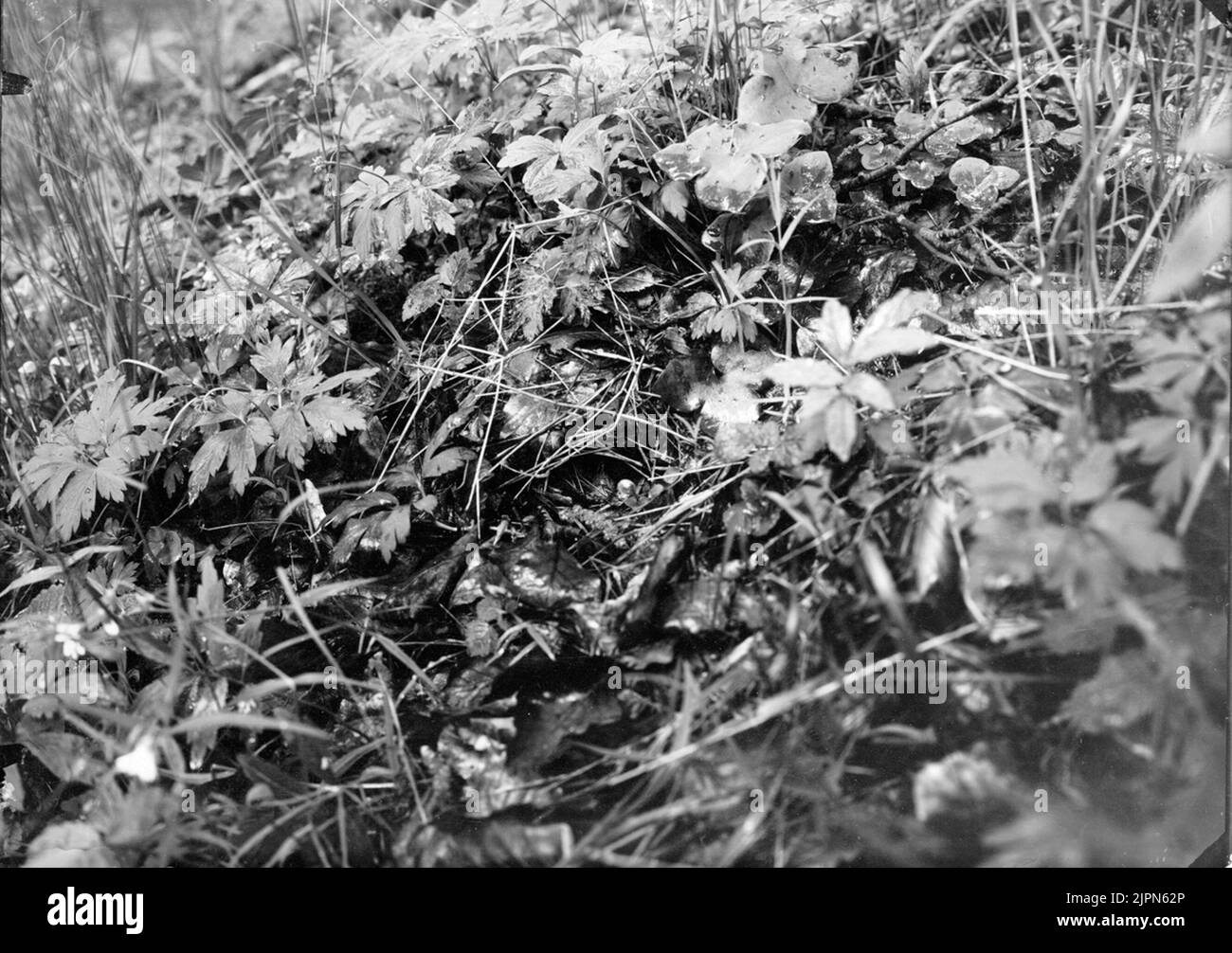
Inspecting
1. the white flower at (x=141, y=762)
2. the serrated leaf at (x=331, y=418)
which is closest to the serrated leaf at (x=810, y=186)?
the serrated leaf at (x=331, y=418)

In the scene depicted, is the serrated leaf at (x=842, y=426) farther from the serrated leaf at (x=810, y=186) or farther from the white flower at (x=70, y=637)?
the white flower at (x=70, y=637)

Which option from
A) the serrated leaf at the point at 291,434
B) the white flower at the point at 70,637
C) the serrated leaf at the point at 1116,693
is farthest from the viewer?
the serrated leaf at the point at 291,434

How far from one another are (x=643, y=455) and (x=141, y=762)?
0.77m

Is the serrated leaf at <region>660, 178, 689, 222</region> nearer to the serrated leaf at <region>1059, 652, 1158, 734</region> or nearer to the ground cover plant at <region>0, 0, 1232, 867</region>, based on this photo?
the ground cover plant at <region>0, 0, 1232, 867</region>

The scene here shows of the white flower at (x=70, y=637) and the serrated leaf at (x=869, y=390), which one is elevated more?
the serrated leaf at (x=869, y=390)

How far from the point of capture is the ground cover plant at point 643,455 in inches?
43.1

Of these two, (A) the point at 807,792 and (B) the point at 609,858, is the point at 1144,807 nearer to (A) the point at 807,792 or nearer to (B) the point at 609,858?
(A) the point at 807,792

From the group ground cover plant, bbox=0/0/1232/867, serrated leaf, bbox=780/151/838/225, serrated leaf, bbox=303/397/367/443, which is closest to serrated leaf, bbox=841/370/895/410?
ground cover plant, bbox=0/0/1232/867

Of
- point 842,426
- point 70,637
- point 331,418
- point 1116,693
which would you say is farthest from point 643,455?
point 70,637

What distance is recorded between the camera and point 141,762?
114cm

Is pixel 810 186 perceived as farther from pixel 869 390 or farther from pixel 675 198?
pixel 869 390

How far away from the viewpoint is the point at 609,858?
1.12 meters

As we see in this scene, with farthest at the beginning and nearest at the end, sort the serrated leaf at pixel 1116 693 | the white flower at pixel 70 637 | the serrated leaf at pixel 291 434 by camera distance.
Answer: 1. the serrated leaf at pixel 291 434
2. the white flower at pixel 70 637
3. the serrated leaf at pixel 1116 693

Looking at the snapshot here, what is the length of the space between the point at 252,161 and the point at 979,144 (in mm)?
1394
